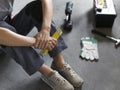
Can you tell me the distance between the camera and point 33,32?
1.71m

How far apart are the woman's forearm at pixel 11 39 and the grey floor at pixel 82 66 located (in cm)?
35

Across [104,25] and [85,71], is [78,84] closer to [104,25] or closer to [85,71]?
[85,71]

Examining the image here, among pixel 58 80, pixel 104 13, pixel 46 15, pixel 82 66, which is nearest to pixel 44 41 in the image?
pixel 46 15

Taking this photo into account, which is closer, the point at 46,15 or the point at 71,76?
the point at 46,15

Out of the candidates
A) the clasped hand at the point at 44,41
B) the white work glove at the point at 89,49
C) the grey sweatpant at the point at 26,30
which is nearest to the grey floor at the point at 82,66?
the white work glove at the point at 89,49

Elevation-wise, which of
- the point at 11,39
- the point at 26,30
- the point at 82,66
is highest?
the point at 11,39

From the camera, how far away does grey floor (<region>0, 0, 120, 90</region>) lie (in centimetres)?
140

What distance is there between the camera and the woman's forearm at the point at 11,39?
1104mm

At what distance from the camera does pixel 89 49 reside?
1610 millimetres

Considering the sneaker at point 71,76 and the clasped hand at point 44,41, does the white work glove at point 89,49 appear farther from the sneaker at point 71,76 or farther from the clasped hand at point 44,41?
the clasped hand at point 44,41

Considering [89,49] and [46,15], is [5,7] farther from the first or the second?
[89,49]

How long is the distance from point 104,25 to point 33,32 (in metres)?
0.56

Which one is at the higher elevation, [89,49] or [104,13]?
[104,13]

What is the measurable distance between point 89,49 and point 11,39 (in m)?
0.67
